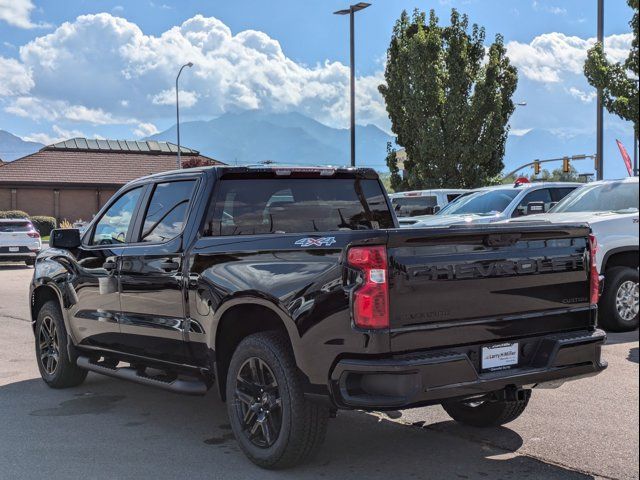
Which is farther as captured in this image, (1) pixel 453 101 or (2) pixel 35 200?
(2) pixel 35 200

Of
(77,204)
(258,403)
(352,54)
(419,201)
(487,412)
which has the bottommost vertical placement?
(487,412)

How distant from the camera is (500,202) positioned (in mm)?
13531

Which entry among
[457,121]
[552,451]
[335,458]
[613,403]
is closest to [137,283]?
[335,458]

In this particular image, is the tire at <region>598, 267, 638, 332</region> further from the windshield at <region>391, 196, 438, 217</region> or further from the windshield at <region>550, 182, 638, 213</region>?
the windshield at <region>391, 196, 438, 217</region>

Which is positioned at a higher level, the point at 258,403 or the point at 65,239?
the point at 65,239

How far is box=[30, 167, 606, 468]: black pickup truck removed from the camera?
159 inches

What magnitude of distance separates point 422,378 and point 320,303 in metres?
0.69

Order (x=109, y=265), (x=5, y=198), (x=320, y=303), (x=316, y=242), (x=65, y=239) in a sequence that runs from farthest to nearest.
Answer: (x=5, y=198) < (x=65, y=239) < (x=109, y=265) < (x=316, y=242) < (x=320, y=303)

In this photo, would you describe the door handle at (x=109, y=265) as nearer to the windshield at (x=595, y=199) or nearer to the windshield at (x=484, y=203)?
the windshield at (x=595, y=199)

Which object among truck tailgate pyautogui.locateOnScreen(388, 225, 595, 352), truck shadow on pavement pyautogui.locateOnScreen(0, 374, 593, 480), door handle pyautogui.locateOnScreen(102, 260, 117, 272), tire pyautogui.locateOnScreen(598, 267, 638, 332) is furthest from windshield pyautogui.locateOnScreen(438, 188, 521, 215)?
truck tailgate pyautogui.locateOnScreen(388, 225, 595, 352)

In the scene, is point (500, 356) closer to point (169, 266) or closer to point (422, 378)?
point (422, 378)

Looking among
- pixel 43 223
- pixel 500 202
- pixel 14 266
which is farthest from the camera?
pixel 43 223

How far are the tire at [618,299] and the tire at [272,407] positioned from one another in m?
5.41

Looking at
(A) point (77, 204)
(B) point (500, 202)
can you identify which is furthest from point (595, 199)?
(A) point (77, 204)
